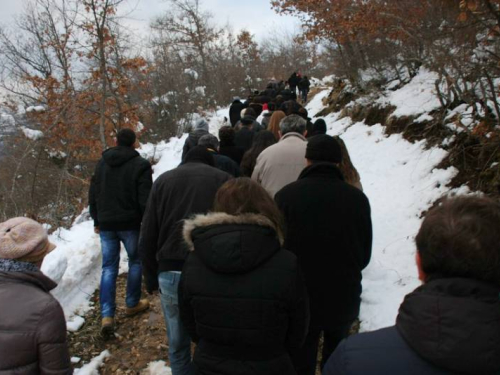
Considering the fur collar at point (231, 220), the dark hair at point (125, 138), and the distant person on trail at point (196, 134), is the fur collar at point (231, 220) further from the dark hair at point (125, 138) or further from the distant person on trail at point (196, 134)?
the distant person on trail at point (196, 134)

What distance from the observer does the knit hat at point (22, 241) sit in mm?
1843

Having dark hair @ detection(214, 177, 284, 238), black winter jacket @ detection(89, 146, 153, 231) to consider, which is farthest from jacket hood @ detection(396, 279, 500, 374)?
black winter jacket @ detection(89, 146, 153, 231)

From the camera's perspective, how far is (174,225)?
2639 millimetres

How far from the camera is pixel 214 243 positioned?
1699mm

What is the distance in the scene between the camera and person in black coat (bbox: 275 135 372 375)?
7.70ft

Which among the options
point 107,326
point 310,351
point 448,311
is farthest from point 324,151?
point 107,326

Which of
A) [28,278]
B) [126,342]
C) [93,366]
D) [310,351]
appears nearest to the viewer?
[28,278]

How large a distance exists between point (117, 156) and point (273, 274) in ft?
8.01

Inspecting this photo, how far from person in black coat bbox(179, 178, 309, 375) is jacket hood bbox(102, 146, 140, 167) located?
202cm

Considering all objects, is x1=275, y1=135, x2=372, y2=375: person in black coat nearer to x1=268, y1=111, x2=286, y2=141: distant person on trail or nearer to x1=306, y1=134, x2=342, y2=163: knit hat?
x1=306, y1=134, x2=342, y2=163: knit hat

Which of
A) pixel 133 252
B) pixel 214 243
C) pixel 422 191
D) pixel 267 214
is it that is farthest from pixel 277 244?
pixel 422 191

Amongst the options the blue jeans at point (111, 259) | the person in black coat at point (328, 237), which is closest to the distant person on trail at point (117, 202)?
the blue jeans at point (111, 259)

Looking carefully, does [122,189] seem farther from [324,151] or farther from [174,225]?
[324,151]

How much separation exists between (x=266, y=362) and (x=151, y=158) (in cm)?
1252
